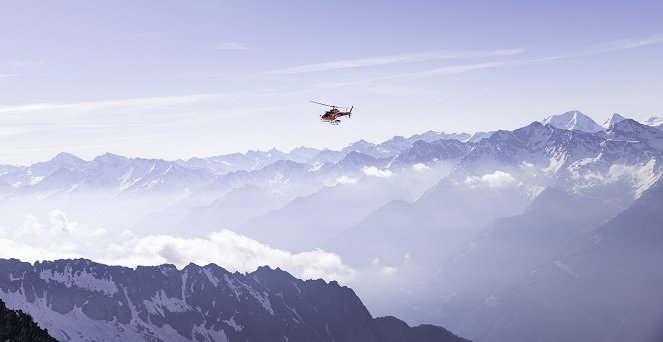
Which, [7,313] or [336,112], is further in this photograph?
[336,112]

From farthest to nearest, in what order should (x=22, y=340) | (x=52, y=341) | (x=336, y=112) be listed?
1. (x=336, y=112)
2. (x=52, y=341)
3. (x=22, y=340)

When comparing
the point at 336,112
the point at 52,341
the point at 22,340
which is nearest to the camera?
the point at 22,340

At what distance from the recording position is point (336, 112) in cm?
17288

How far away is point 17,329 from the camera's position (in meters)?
98.5

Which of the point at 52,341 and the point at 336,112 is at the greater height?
the point at 336,112

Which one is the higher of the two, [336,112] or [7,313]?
[336,112]

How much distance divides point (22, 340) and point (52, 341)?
9780 millimetres

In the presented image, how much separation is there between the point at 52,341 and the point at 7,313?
961cm

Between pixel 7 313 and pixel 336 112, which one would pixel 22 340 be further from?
pixel 336 112

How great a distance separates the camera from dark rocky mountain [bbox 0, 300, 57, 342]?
316 ft

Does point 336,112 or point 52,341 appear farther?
point 336,112

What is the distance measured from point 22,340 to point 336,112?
342ft

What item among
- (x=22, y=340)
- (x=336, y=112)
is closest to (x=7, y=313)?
(x=22, y=340)

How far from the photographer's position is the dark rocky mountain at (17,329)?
96.2 meters
